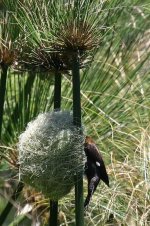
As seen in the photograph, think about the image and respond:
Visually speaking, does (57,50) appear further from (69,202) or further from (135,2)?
(69,202)

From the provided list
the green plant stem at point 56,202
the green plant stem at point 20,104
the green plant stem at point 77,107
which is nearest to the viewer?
the green plant stem at point 77,107

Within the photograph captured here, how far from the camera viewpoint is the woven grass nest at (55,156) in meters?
1.51

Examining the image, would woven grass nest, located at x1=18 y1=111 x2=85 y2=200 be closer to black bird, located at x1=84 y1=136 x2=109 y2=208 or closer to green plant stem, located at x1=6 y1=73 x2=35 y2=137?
black bird, located at x1=84 y1=136 x2=109 y2=208

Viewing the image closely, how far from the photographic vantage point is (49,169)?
1.53m

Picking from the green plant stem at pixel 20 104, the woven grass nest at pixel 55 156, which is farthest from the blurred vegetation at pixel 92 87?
the woven grass nest at pixel 55 156

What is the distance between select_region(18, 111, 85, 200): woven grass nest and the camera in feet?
4.96

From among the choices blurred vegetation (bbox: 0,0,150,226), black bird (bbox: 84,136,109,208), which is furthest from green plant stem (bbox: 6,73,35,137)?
black bird (bbox: 84,136,109,208)

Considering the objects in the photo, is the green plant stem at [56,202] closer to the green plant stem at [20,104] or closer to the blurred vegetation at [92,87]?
the blurred vegetation at [92,87]

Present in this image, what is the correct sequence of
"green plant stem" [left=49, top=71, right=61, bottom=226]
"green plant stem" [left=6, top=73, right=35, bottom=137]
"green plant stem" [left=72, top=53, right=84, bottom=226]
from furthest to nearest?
1. "green plant stem" [left=6, top=73, right=35, bottom=137]
2. "green plant stem" [left=49, top=71, right=61, bottom=226]
3. "green plant stem" [left=72, top=53, right=84, bottom=226]

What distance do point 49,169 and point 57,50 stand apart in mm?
254

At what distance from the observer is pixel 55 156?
1533 mm

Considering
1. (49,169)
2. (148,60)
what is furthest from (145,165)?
(148,60)

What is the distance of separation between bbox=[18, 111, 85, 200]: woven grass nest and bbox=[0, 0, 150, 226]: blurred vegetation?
0.15 meters

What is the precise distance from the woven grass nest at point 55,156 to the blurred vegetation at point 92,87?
15 centimetres
